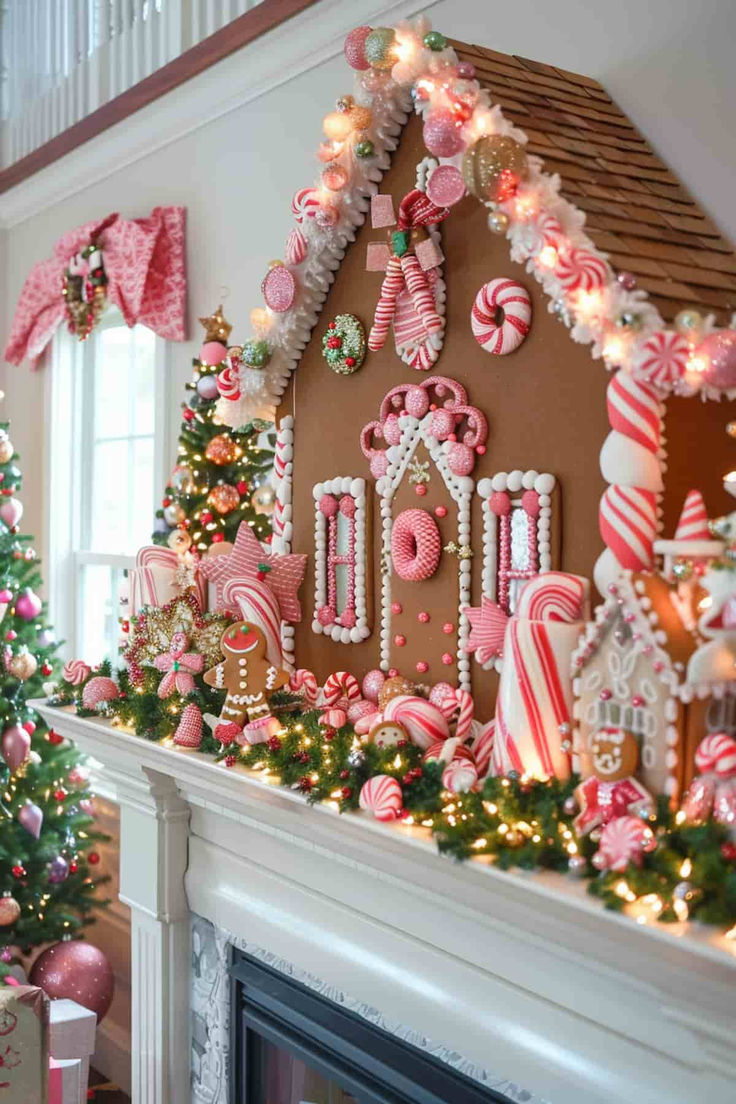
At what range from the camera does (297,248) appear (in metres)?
2.01

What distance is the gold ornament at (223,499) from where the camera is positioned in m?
2.40

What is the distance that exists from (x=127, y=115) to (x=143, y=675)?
6.13 ft

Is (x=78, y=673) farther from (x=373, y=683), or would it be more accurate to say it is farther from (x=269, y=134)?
(x=269, y=134)

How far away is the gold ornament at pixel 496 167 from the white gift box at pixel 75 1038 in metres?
2.24

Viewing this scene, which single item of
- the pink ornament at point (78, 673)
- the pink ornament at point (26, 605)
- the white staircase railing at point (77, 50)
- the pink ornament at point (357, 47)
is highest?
the white staircase railing at point (77, 50)

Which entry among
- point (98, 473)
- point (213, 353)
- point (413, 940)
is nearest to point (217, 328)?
point (213, 353)

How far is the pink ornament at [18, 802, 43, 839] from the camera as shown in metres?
3.13

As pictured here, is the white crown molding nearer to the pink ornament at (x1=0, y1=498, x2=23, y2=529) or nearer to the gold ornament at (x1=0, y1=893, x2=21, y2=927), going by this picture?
the pink ornament at (x1=0, y1=498, x2=23, y2=529)

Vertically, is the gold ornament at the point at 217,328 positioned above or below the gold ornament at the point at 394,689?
above

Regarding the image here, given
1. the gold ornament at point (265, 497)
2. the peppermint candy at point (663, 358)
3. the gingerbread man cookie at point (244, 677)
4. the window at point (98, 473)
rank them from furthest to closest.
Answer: the window at point (98, 473)
the gold ornament at point (265, 497)
the gingerbread man cookie at point (244, 677)
the peppermint candy at point (663, 358)

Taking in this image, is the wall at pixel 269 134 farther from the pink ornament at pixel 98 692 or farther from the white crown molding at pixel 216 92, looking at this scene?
the pink ornament at pixel 98 692

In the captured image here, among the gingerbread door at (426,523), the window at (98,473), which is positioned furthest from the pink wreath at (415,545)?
the window at (98,473)

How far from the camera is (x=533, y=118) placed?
1.67 m

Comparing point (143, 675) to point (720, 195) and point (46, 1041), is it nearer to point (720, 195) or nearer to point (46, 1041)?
point (46, 1041)
